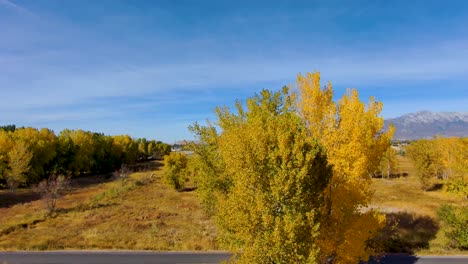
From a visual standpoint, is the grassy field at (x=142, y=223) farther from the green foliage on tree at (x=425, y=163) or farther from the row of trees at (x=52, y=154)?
the row of trees at (x=52, y=154)

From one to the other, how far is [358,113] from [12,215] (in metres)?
54.8

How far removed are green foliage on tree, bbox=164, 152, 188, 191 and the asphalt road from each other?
45.8m

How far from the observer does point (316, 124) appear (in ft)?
63.6

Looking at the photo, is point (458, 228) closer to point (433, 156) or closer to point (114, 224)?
point (114, 224)

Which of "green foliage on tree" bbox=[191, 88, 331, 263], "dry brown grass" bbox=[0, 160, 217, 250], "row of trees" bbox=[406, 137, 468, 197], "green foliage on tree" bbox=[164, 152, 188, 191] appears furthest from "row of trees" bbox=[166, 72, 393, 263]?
"row of trees" bbox=[406, 137, 468, 197]

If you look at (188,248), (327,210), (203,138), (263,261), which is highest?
(203,138)

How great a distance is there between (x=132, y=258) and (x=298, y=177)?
20.3m

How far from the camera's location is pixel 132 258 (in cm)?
2780

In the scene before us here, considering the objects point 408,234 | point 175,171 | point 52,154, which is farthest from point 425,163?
point 52,154

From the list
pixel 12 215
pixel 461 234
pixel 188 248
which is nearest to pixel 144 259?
pixel 188 248

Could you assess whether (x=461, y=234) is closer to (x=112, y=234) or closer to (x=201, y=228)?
(x=201, y=228)

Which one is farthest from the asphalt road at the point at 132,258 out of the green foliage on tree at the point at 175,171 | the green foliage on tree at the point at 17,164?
the green foliage on tree at the point at 17,164

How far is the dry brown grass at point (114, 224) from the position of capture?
106 feet

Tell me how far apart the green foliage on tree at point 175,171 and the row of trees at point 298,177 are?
2090 inches
